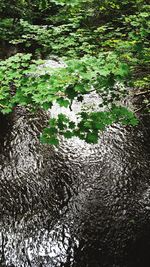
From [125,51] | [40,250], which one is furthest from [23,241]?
[125,51]

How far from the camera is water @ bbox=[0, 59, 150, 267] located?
3.95m

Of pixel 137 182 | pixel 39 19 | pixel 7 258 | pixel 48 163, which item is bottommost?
pixel 7 258

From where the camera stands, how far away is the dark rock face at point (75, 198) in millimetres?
3955

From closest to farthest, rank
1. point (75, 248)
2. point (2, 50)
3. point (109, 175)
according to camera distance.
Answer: point (75, 248)
point (109, 175)
point (2, 50)

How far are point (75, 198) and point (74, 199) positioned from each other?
24 mm

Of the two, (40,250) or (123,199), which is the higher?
(123,199)

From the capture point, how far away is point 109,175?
4926mm

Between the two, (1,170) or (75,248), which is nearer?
(75,248)

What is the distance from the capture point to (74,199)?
14.9 feet

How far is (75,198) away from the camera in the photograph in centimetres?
455

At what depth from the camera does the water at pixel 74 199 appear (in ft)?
13.0

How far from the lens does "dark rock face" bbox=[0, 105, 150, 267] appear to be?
396 centimetres

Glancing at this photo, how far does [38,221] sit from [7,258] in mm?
611

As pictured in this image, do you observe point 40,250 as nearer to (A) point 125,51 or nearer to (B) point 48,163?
(B) point 48,163
